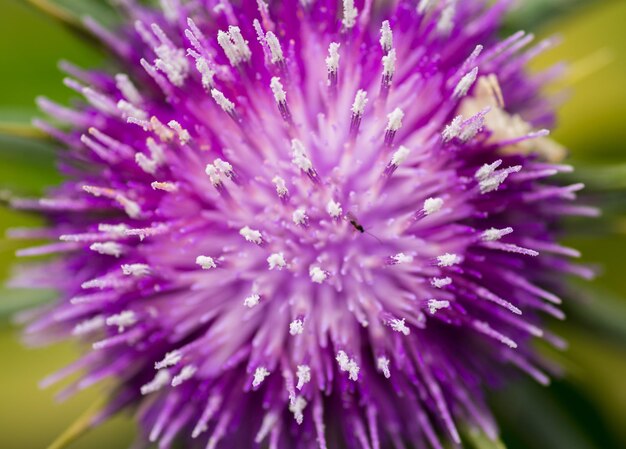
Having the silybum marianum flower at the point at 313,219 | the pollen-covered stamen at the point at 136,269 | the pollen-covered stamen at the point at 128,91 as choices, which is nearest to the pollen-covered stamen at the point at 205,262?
the silybum marianum flower at the point at 313,219

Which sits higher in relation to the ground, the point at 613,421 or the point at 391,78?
the point at 391,78

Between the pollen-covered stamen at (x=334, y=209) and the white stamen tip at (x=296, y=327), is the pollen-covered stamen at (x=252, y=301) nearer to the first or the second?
the white stamen tip at (x=296, y=327)

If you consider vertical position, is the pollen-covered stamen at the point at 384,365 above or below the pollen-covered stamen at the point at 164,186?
below

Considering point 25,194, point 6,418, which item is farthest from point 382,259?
point 6,418

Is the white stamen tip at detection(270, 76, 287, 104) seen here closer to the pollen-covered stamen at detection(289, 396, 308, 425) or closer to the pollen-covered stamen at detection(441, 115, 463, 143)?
the pollen-covered stamen at detection(441, 115, 463, 143)

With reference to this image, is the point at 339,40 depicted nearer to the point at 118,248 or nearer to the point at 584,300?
the point at 118,248
